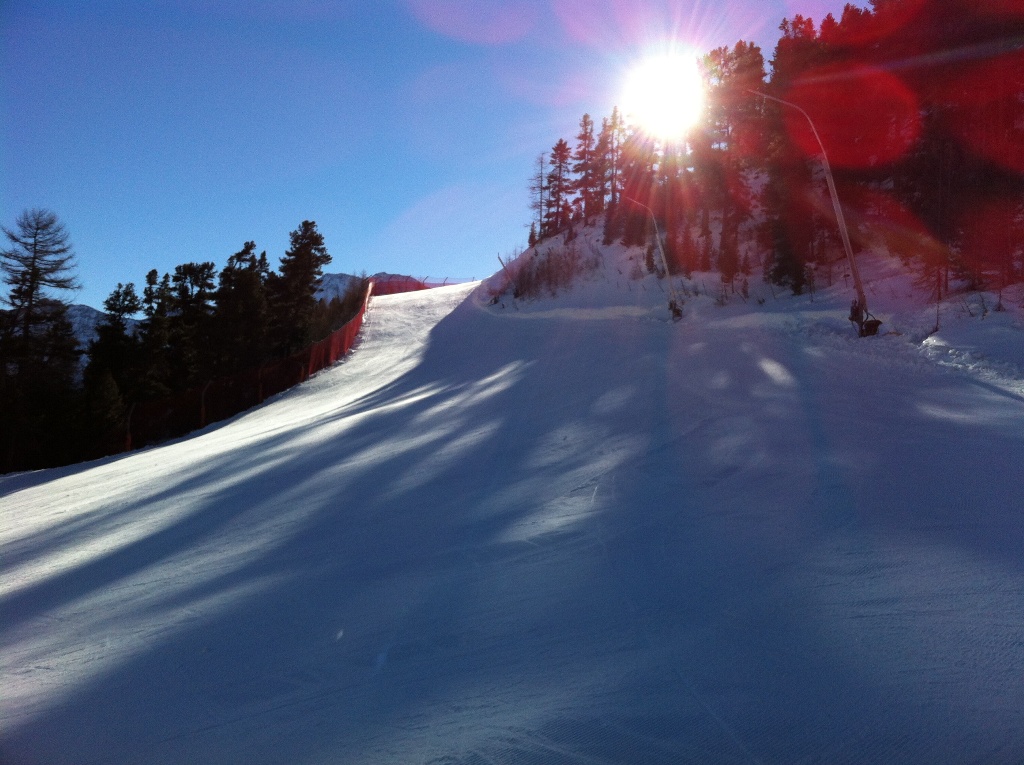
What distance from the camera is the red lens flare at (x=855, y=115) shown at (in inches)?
1001

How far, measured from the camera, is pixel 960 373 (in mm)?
11477

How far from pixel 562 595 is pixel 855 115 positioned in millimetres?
29697

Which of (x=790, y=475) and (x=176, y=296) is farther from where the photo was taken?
(x=176, y=296)

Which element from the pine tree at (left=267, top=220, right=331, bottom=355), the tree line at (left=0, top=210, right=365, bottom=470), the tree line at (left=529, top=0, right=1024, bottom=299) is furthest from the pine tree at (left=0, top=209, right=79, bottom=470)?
the tree line at (left=529, top=0, right=1024, bottom=299)

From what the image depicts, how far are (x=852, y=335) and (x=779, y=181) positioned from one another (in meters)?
14.0

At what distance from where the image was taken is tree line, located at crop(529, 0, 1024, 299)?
66.0 feet

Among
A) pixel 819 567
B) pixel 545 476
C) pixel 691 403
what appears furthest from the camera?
pixel 691 403

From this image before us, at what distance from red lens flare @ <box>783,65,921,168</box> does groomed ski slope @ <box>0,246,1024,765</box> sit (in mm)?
20519

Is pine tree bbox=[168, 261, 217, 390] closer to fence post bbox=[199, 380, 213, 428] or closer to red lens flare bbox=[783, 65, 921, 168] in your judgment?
fence post bbox=[199, 380, 213, 428]

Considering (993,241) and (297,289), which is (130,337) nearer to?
(297,289)

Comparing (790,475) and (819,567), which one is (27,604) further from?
(790,475)

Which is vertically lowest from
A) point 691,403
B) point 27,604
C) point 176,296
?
point 27,604

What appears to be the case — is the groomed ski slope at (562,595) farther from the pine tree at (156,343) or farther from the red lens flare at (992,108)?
the pine tree at (156,343)

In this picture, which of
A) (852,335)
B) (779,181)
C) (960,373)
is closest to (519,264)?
(779,181)
